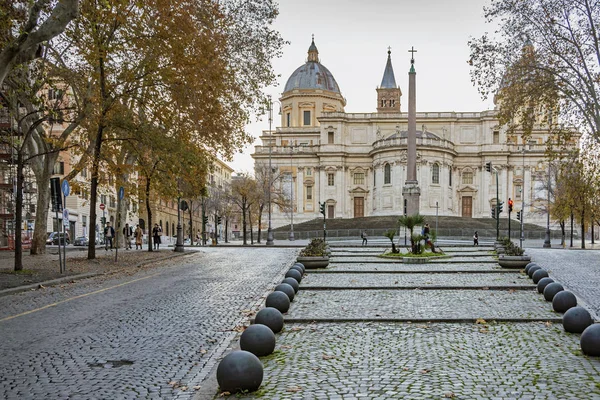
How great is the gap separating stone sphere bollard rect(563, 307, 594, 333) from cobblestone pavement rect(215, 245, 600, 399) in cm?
16

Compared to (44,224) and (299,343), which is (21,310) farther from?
(44,224)

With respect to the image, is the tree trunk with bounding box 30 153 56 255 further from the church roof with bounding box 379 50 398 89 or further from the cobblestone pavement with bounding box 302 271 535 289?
the church roof with bounding box 379 50 398 89

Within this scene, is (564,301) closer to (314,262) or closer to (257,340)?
(257,340)

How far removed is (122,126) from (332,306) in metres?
14.2

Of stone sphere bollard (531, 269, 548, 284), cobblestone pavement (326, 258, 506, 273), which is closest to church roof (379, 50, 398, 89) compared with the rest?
cobblestone pavement (326, 258, 506, 273)

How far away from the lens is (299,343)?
8547mm

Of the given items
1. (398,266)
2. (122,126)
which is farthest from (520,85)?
(122,126)

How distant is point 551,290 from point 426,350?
5.39 meters

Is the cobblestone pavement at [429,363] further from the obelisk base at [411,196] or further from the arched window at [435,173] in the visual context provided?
the arched window at [435,173]

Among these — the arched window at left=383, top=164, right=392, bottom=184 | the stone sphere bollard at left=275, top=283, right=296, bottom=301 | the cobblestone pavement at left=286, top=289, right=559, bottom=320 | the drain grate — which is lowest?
the cobblestone pavement at left=286, top=289, right=559, bottom=320

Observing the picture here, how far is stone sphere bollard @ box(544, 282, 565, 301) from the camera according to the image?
12072 mm

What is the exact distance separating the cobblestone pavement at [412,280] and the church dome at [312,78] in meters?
84.3

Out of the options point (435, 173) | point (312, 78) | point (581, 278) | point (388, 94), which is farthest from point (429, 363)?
point (388, 94)

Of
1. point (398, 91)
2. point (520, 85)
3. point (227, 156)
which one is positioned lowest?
point (227, 156)
